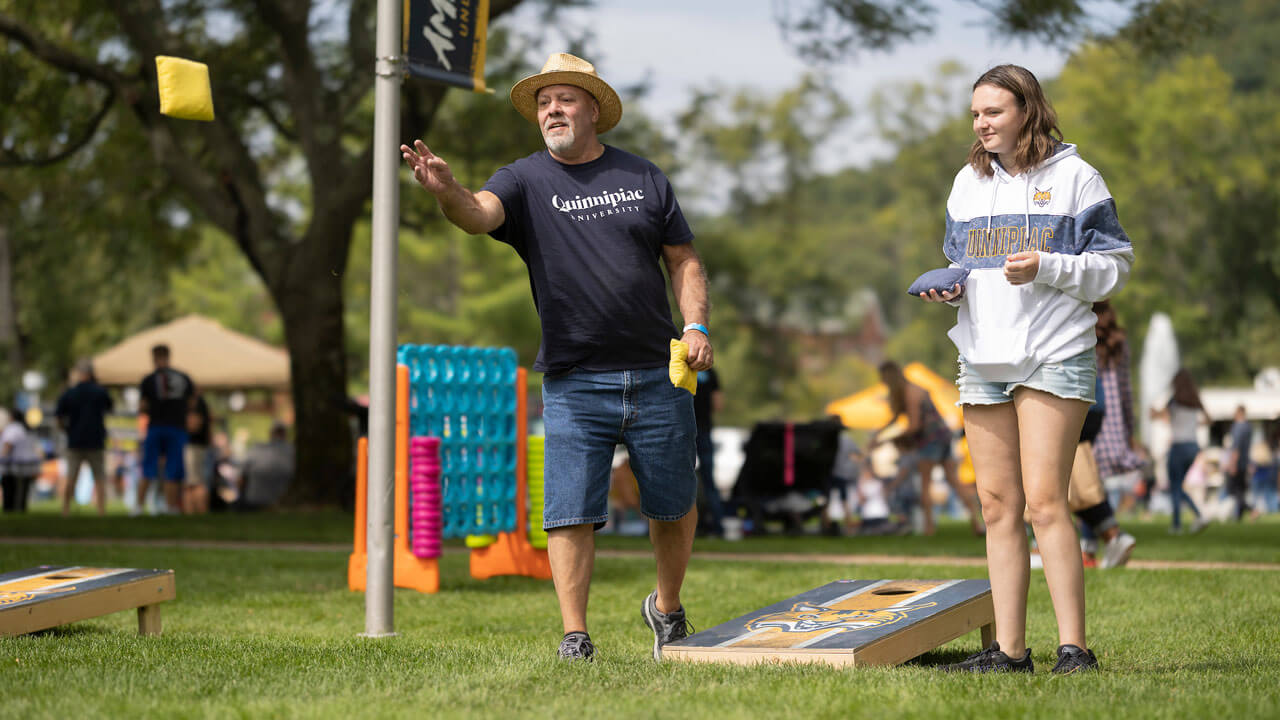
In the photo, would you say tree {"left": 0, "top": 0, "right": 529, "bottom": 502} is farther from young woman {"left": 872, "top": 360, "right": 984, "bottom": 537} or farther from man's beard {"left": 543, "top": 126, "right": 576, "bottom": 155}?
man's beard {"left": 543, "top": 126, "right": 576, "bottom": 155}

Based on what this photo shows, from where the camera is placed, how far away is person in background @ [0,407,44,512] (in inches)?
810

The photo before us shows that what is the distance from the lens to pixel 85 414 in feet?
60.4

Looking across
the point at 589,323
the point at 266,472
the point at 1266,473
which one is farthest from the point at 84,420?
the point at 1266,473

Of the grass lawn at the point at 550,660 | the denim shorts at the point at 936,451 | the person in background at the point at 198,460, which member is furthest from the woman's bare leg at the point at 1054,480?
the person in background at the point at 198,460

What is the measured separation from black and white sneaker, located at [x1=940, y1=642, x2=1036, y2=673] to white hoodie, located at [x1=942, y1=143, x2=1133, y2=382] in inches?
36.7

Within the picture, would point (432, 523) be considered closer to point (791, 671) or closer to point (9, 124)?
point (791, 671)

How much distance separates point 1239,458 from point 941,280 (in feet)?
65.8

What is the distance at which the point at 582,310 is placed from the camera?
17.1 feet

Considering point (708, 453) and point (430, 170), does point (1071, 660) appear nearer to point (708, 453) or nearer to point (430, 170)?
point (430, 170)

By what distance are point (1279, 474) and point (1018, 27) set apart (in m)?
14.4

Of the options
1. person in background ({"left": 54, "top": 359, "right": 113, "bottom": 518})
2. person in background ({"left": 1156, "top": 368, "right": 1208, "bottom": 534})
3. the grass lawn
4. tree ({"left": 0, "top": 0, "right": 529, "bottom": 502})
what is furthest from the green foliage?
the grass lawn

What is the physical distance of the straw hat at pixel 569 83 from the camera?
5.28 metres

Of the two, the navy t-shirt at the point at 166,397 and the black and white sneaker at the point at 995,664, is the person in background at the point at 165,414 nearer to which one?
the navy t-shirt at the point at 166,397

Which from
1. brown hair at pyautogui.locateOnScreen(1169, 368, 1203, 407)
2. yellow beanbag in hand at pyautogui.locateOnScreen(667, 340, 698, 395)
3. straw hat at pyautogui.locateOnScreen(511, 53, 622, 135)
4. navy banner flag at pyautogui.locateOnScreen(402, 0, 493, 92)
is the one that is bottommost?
yellow beanbag in hand at pyautogui.locateOnScreen(667, 340, 698, 395)
